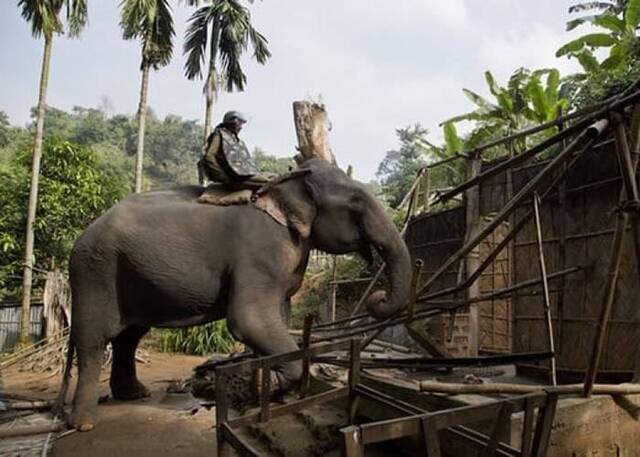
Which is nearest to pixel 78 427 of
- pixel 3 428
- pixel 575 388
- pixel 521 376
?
pixel 3 428

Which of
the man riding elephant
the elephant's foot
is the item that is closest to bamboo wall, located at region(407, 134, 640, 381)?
the man riding elephant

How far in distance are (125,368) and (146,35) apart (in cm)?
1111

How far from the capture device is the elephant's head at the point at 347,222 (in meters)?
4.14

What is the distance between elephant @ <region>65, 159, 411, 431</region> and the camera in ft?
13.6

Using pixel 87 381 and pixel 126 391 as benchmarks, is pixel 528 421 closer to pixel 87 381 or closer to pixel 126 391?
pixel 87 381

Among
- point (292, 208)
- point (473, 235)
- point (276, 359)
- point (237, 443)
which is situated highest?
point (473, 235)

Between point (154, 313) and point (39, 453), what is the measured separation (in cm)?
131

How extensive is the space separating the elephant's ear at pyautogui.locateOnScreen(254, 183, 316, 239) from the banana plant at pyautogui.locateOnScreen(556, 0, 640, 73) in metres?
10.6

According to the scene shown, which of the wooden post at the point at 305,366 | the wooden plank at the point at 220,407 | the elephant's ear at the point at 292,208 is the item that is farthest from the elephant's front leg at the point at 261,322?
the wooden plank at the point at 220,407

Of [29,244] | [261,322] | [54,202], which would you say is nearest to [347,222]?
[261,322]

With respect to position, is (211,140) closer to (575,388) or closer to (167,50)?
(575,388)

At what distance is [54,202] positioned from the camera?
11812 mm

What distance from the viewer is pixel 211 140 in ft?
14.7

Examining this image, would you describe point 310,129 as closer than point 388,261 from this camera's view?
No
